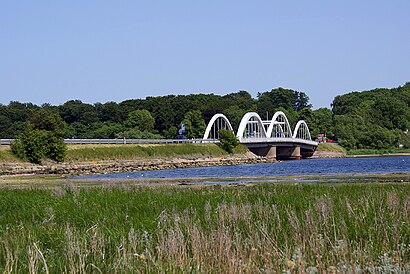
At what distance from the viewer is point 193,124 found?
550 ft

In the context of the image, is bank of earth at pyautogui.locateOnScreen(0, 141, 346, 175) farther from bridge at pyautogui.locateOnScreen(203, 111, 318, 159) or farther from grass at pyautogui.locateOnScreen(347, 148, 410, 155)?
grass at pyautogui.locateOnScreen(347, 148, 410, 155)

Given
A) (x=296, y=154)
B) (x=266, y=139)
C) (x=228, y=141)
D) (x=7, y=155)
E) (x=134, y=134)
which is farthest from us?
(x=296, y=154)

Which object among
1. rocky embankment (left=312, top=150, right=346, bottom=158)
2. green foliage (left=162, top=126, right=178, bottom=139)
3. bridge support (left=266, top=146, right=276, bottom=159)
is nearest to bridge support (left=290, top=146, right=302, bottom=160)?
rocky embankment (left=312, top=150, right=346, bottom=158)

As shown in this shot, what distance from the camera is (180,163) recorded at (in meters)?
106

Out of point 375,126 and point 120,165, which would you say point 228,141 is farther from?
point 375,126

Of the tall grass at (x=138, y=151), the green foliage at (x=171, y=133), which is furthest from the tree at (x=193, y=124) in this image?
the tall grass at (x=138, y=151)

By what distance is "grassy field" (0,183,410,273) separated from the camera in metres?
11.0

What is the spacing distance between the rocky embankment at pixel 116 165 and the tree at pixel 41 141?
4.72 feet

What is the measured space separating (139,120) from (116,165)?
3090 inches

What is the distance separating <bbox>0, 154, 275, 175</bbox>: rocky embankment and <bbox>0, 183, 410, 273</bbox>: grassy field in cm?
5212

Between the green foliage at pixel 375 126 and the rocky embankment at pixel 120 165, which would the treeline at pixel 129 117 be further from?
the rocky embankment at pixel 120 165

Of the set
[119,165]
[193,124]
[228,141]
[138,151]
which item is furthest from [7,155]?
[193,124]

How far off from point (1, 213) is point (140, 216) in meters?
5.25

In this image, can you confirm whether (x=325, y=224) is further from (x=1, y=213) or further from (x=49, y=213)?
(x=1, y=213)
